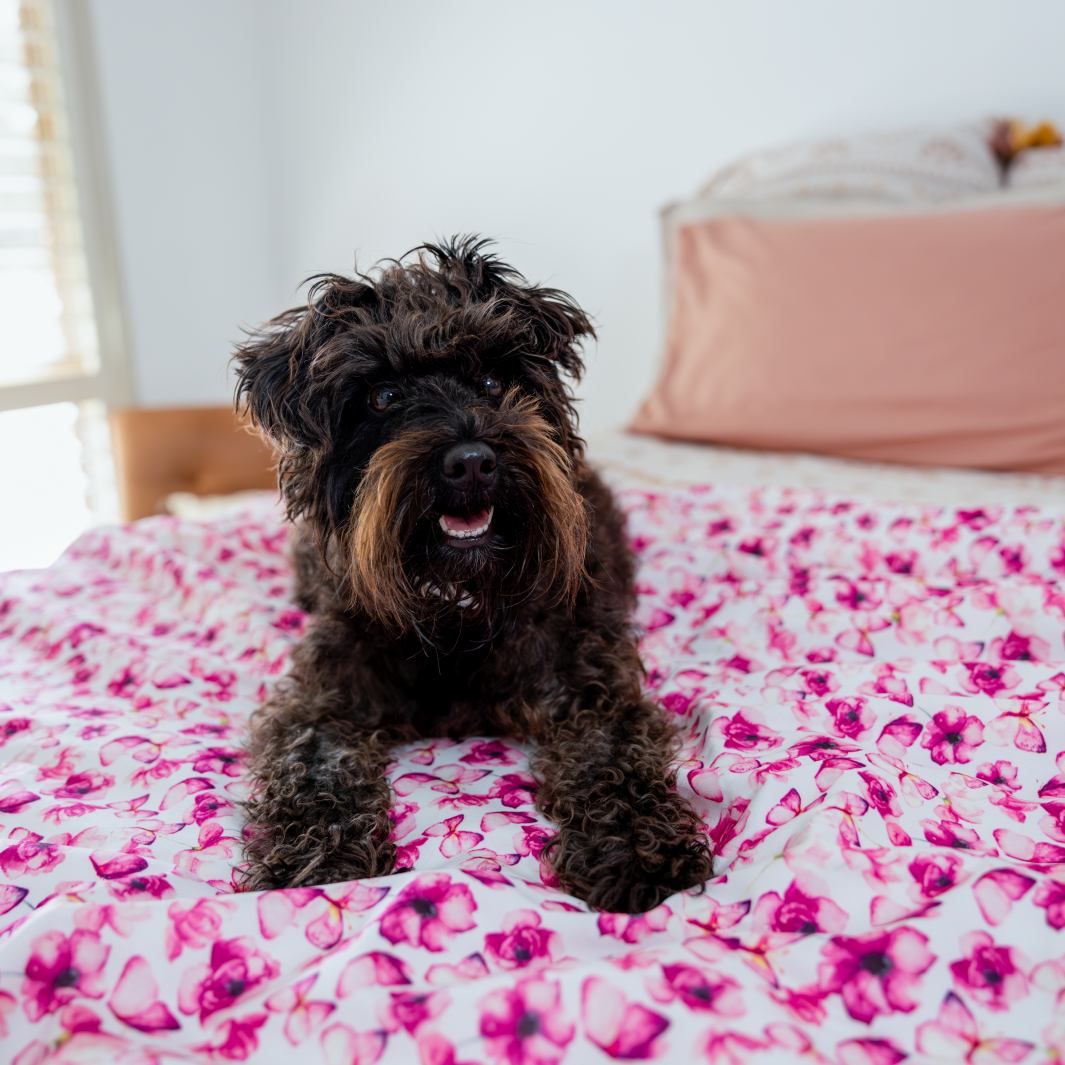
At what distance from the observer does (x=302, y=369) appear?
134 cm

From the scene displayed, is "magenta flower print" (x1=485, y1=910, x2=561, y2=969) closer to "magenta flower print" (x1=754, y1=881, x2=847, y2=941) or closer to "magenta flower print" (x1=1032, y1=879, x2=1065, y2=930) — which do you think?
"magenta flower print" (x1=754, y1=881, x2=847, y2=941)

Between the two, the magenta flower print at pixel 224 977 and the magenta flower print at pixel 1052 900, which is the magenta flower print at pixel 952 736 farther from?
the magenta flower print at pixel 224 977

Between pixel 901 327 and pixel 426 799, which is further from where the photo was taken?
pixel 901 327

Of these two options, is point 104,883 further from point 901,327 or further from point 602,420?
point 602,420

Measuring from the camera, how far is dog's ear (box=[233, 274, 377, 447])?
133cm

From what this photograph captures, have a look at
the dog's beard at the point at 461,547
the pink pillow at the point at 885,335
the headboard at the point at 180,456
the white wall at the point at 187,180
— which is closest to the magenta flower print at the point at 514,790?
the dog's beard at the point at 461,547

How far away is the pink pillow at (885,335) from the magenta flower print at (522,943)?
5.95ft

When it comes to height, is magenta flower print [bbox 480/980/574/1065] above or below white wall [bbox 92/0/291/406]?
below

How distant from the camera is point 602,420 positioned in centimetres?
367

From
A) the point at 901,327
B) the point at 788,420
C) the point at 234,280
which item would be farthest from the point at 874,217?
the point at 234,280

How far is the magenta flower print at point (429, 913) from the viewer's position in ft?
2.75

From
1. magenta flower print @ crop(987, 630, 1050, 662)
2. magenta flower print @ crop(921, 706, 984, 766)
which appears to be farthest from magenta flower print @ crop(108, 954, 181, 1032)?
magenta flower print @ crop(987, 630, 1050, 662)

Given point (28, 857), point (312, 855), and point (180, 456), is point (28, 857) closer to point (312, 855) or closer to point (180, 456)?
point (312, 855)

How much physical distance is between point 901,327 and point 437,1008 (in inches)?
80.4
